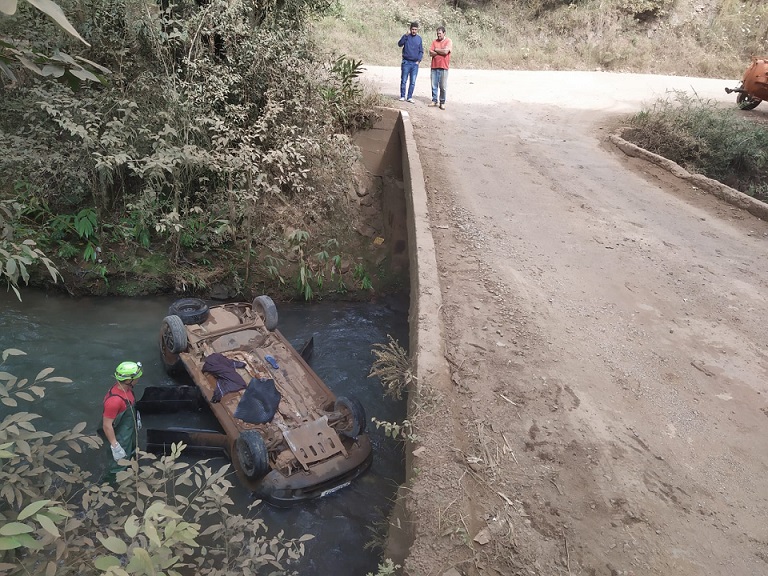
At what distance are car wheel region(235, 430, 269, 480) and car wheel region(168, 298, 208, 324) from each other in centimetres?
244

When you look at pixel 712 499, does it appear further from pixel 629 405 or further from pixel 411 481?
pixel 411 481

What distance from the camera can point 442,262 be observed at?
6.58 m

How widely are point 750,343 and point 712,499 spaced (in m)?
2.41

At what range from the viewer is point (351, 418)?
590 centimetres

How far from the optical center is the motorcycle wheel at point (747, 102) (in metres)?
14.5

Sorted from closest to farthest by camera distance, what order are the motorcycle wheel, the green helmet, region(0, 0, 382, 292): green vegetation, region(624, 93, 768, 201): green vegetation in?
the green helmet, region(0, 0, 382, 292): green vegetation, region(624, 93, 768, 201): green vegetation, the motorcycle wheel

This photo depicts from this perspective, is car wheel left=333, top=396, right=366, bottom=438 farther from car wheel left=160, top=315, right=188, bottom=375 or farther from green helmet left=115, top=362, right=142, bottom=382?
car wheel left=160, top=315, right=188, bottom=375

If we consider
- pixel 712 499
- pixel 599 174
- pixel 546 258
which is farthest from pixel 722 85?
pixel 712 499

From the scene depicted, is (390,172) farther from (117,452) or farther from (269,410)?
(117,452)

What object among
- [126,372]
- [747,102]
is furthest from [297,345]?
[747,102]

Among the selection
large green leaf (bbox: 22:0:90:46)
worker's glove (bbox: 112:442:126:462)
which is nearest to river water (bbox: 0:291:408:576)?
worker's glove (bbox: 112:442:126:462)

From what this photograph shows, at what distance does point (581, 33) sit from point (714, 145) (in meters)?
12.7

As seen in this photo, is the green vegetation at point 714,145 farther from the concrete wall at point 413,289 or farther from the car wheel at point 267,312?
the car wheel at point 267,312

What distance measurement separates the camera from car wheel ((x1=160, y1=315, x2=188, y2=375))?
6.77m
